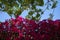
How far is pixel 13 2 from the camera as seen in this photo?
27.7ft

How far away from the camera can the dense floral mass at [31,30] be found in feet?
12.6

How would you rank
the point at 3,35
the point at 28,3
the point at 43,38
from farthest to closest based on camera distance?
the point at 28,3
the point at 3,35
the point at 43,38

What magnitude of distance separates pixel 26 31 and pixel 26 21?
0.27 meters

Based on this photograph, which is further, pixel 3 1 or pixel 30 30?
pixel 3 1

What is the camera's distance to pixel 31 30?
395 centimetres

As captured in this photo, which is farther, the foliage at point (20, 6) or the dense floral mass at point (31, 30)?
the foliage at point (20, 6)

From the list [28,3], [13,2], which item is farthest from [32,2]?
[13,2]

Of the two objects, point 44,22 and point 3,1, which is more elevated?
point 44,22

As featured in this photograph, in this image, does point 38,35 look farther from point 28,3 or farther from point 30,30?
point 28,3

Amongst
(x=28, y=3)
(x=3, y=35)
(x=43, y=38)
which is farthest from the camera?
(x=28, y=3)

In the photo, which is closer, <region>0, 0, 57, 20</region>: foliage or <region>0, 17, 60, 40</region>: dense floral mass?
<region>0, 17, 60, 40</region>: dense floral mass

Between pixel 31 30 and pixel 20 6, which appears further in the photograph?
pixel 20 6

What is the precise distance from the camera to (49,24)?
4.01 meters

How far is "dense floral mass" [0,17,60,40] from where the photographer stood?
385 cm
